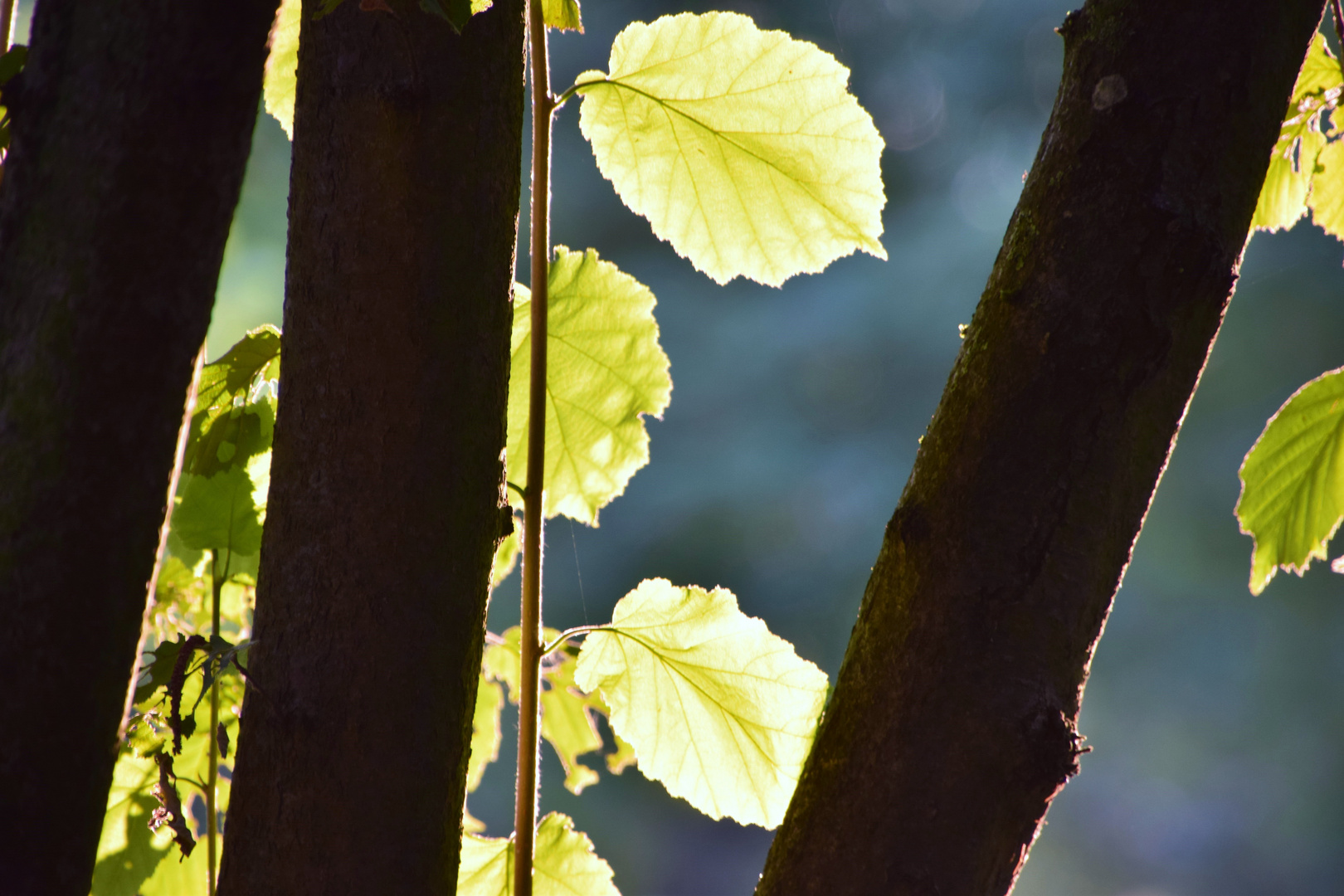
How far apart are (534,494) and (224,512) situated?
193 millimetres

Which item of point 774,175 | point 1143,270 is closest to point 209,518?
point 774,175

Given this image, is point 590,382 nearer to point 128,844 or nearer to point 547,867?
point 547,867

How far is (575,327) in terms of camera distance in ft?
1.84

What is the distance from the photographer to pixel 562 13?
1.43ft

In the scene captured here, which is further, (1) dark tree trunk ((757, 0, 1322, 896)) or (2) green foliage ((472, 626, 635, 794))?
(2) green foliage ((472, 626, 635, 794))

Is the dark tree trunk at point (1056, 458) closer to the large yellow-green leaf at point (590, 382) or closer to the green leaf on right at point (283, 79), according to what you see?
the large yellow-green leaf at point (590, 382)

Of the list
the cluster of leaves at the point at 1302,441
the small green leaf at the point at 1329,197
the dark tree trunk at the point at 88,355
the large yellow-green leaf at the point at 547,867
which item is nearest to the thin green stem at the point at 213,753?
the large yellow-green leaf at the point at 547,867

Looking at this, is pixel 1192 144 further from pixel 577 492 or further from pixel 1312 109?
pixel 577 492

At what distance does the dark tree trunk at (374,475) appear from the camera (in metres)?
0.34

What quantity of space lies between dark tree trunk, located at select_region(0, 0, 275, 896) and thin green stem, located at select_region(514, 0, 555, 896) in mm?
181

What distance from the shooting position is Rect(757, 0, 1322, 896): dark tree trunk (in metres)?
0.38

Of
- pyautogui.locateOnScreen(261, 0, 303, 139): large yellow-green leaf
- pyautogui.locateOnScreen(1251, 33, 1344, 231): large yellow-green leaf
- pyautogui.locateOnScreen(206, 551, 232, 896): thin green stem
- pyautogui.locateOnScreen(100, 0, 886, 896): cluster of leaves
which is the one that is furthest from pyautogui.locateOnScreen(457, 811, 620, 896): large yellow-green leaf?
pyautogui.locateOnScreen(1251, 33, 1344, 231): large yellow-green leaf

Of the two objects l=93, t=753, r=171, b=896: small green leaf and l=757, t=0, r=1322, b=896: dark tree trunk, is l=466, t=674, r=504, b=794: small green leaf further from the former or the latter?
l=757, t=0, r=1322, b=896: dark tree trunk

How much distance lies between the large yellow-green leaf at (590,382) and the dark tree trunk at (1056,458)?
0.69 feet
